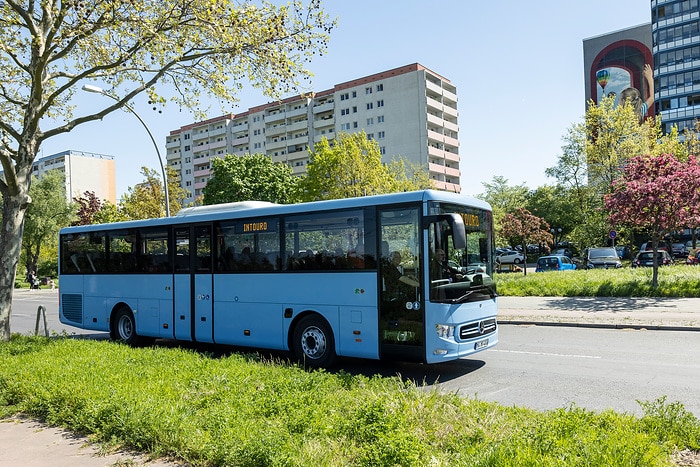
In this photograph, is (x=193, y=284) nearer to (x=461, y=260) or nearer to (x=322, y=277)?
(x=322, y=277)

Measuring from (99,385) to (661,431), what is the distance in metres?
6.39

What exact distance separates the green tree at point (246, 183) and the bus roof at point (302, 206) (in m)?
38.4

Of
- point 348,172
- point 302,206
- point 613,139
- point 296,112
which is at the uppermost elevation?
point 296,112

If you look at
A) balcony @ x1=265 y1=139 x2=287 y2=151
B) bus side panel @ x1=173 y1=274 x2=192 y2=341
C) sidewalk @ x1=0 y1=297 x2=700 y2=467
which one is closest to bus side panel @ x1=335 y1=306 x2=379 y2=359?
bus side panel @ x1=173 y1=274 x2=192 y2=341

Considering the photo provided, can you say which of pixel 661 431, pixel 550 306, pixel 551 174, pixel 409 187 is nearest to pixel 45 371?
pixel 661 431

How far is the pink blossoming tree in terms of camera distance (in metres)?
17.7

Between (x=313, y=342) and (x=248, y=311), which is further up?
(x=248, y=311)

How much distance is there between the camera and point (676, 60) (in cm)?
8244

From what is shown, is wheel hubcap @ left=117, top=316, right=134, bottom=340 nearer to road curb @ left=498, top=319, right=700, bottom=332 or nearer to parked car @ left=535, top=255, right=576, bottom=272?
road curb @ left=498, top=319, right=700, bottom=332

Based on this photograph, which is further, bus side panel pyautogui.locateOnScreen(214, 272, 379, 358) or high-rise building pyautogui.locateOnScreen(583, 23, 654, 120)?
high-rise building pyautogui.locateOnScreen(583, 23, 654, 120)

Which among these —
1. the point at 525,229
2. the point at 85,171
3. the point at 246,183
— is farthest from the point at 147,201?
the point at 85,171

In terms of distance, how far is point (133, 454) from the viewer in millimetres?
5316

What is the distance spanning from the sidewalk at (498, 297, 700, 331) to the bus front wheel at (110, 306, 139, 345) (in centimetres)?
1002

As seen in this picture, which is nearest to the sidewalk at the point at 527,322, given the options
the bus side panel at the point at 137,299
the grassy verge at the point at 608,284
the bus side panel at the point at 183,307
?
the grassy verge at the point at 608,284
